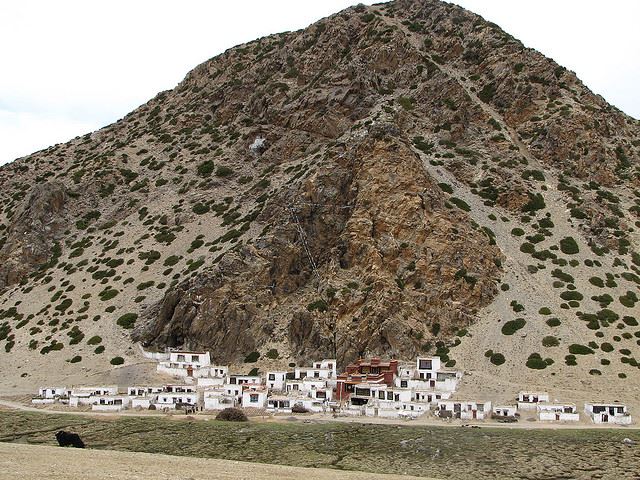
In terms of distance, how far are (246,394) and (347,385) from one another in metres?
9.14

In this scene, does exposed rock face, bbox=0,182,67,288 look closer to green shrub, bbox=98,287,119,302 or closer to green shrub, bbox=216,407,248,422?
green shrub, bbox=98,287,119,302

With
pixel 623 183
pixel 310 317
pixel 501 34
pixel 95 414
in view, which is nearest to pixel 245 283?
pixel 310 317

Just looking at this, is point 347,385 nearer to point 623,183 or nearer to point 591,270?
point 591,270

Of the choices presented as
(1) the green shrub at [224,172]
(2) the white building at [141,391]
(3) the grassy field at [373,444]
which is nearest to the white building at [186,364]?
(2) the white building at [141,391]

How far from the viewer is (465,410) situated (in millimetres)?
59531

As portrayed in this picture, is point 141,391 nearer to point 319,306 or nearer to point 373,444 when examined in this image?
point 319,306

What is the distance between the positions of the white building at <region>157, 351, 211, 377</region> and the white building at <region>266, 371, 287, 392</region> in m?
7.00

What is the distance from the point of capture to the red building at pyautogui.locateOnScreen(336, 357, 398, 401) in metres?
64.9

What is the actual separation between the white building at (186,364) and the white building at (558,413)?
31.9 meters

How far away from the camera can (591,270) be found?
81.4 m

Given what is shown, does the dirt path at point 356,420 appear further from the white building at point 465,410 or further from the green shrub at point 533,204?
the green shrub at point 533,204

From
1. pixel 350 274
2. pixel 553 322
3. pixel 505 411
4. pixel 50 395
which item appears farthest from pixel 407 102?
pixel 50 395

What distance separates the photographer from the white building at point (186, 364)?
71.1 m

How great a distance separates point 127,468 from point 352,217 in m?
56.3
